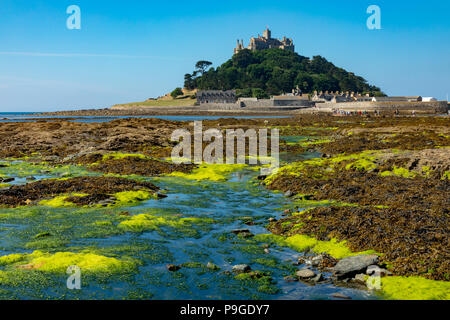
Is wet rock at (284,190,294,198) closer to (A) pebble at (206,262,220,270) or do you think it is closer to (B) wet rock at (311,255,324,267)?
(B) wet rock at (311,255,324,267)

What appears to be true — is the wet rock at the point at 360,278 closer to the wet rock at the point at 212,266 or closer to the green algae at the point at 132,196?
the wet rock at the point at 212,266

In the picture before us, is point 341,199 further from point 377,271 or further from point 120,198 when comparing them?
point 120,198

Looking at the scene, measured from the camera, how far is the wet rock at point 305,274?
375 inches

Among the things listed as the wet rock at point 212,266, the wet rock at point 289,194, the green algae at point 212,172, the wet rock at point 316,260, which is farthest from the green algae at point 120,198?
the wet rock at point 316,260

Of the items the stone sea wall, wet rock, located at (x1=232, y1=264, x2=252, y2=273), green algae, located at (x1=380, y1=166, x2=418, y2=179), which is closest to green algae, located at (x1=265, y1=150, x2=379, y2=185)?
green algae, located at (x1=380, y1=166, x2=418, y2=179)

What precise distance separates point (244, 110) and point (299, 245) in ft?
511

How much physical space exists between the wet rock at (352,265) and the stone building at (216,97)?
180224 mm

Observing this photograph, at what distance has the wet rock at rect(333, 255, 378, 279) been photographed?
9461 mm

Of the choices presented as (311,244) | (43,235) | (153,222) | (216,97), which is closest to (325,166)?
(311,244)

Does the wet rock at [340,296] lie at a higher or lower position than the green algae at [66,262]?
lower

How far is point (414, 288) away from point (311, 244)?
3637 millimetres

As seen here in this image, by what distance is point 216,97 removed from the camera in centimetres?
18925

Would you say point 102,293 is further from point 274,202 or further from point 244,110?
point 244,110

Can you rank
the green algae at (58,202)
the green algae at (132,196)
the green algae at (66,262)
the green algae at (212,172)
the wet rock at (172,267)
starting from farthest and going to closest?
the green algae at (212,172) < the green algae at (132,196) < the green algae at (58,202) < the wet rock at (172,267) < the green algae at (66,262)
